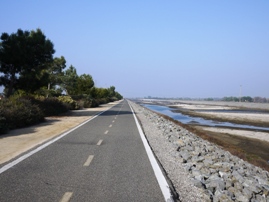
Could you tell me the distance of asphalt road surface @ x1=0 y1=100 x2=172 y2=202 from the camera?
529cm

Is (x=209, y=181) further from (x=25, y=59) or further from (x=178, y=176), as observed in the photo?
(x=25, y=59)

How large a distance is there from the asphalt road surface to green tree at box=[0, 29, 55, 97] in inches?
648

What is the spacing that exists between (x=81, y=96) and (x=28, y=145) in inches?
1727

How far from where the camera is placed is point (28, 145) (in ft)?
35.6

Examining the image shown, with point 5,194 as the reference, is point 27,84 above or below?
above

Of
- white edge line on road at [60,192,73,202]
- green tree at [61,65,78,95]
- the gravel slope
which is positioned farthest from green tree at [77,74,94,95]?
white edge line on road at [60,192,73,202]

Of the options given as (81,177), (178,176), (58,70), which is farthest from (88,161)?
(58,70)

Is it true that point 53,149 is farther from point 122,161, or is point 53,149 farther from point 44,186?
point 44,186

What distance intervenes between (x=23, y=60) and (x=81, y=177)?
20.6m

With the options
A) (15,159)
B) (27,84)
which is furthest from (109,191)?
(27,84)

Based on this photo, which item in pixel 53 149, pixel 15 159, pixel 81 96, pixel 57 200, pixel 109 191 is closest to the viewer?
pixel 57 200

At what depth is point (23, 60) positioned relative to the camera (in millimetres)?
24375

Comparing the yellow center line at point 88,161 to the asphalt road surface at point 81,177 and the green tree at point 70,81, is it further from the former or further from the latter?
the green tree at point 70,81

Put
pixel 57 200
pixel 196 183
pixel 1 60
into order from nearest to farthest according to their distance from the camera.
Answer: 1. pixel 57 200
2. pixel 196 183
3. pixel 1 60
